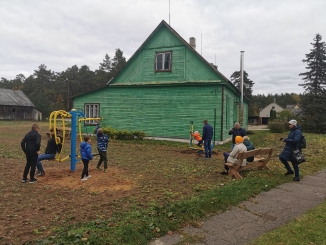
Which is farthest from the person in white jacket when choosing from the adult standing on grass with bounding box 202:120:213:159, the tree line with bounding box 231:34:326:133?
the tree line with bounding box 231:34:326:133

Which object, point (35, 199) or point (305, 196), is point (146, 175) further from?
point (305, 196)

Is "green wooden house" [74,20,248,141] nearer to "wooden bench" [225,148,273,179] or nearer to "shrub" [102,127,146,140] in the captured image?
"shrub" [102,127,146,140]

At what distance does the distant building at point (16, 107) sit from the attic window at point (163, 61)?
43.2 meters

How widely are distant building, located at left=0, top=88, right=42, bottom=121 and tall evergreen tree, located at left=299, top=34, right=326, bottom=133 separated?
5034 cm

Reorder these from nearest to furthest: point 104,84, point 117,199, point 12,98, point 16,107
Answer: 1. point 117,199
2. point 16,107
3. point 12,98
4. point 104,84

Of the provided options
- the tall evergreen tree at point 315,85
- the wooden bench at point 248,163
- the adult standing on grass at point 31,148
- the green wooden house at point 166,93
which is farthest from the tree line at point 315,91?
the adult standing on grass at point 31,148

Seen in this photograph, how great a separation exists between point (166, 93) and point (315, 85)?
25653 mm

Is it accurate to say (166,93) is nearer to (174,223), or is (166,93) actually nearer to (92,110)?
(92,110)

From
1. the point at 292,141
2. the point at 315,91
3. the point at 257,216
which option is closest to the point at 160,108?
the point at 292,141

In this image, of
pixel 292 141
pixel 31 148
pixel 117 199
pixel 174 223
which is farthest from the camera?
pixel 292 141

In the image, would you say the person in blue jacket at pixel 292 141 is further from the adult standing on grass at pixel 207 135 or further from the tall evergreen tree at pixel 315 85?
the tall evergreen tree at pixel 315 85

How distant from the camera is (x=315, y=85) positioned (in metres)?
35.6

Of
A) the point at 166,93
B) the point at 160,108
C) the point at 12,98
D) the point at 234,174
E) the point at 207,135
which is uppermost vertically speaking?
the point at 12,98

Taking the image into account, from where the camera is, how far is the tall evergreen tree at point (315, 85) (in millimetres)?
33375
